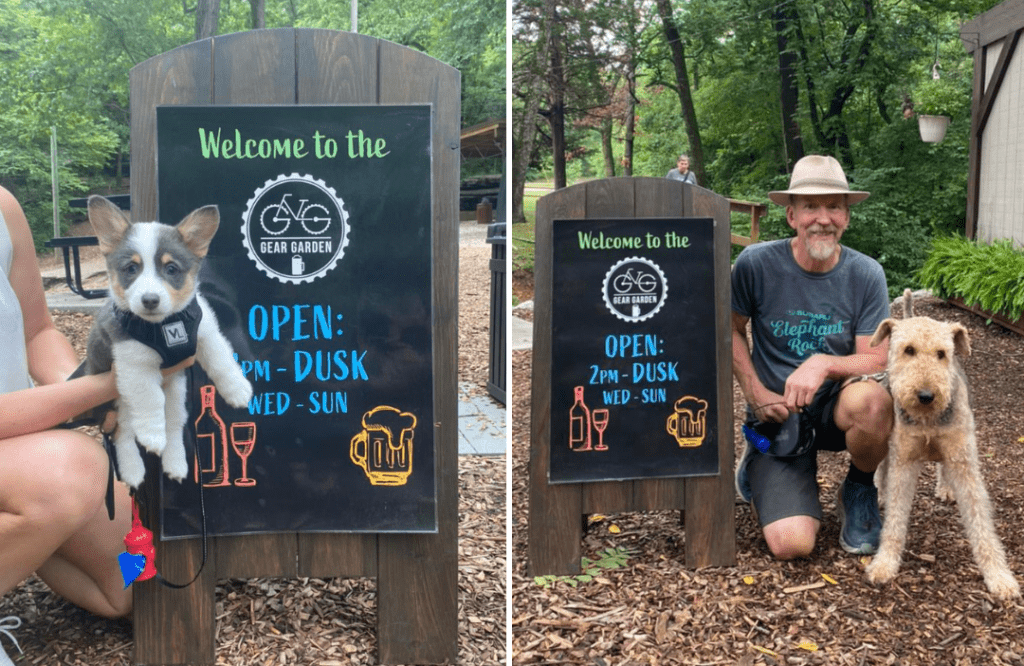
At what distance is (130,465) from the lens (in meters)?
2.32

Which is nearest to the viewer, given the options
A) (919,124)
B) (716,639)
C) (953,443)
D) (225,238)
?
(225,238)

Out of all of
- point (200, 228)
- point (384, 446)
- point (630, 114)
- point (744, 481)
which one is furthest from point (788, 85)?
point (200, 228)

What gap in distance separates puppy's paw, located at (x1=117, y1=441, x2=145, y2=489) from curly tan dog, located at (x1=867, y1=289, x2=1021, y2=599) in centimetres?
240

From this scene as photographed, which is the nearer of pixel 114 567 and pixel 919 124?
pixel 114 567

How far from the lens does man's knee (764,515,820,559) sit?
3.20 m

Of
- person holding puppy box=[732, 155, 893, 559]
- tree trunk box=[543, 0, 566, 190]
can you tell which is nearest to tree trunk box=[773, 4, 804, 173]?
tree trunk box=[543, 0, 566, 190]

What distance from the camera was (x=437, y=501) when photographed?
8.24 ft

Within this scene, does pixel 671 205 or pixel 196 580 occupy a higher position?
pixel 671 205

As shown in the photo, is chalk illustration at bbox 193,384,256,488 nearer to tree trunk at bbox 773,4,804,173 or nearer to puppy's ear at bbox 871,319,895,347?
puppy's ear at bbox 871,319,895,347

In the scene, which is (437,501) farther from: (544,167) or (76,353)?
(544,167)

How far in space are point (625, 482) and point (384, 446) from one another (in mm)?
1083

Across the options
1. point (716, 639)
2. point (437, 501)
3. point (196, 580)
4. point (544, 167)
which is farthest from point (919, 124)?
point (196, 580)

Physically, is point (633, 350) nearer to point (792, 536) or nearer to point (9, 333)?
point (792, 536)

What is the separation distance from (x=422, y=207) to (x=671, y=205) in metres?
1.11
